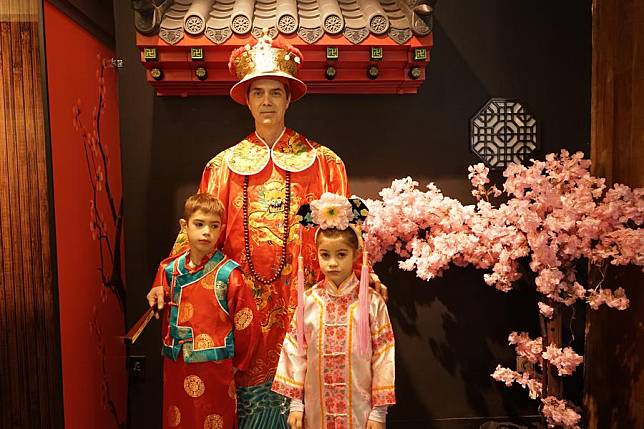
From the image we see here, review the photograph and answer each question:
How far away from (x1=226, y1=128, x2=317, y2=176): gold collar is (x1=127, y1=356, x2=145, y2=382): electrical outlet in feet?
4.33

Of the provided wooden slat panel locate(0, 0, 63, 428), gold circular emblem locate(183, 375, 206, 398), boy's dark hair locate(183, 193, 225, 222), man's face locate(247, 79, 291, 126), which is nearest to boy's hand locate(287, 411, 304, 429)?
gold circular emblem locate(183, 375, 206, 398)

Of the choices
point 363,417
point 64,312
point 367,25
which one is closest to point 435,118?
point 367,25

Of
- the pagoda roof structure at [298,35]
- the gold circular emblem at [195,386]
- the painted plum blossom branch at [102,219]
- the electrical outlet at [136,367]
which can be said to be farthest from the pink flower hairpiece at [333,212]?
the electrical outlet at [136,367]

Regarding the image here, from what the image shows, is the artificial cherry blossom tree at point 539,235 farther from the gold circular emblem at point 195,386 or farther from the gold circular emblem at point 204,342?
the gold circular emblem at point 195,386

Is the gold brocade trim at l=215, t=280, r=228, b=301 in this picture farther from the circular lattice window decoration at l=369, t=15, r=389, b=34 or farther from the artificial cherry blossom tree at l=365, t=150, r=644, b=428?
the circular lattice window decoration at l=369, t=15, r=389, b=34

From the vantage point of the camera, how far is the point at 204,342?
202cm

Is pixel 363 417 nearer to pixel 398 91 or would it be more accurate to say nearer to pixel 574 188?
pixel 574 188

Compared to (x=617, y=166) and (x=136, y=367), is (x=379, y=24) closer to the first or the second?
(x=617, y=166)

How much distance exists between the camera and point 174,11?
8.04 ft

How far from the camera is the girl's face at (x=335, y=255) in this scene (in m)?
1.85

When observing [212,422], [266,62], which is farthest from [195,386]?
[266,62]

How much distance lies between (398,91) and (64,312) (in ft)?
6.26

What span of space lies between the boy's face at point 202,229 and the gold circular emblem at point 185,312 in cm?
22

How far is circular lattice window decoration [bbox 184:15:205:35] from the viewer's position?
2.38 meters
